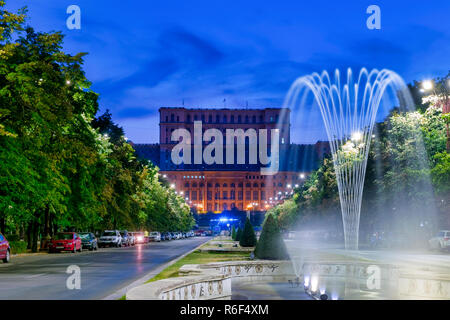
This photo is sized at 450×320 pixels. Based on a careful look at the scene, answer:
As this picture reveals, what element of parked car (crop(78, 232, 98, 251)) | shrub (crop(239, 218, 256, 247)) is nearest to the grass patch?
shrub (crop(239, 218, 256, 247))

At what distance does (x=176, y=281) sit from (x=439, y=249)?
39671 mm

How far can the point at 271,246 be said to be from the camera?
1042 inches

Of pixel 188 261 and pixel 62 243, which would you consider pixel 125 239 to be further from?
pixel 188 261

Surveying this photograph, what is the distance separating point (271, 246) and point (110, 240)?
37.9m

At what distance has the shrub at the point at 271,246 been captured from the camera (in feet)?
85.9

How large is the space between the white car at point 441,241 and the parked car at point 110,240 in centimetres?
3081

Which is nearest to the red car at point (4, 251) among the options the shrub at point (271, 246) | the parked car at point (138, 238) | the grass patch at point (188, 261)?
the grass patch at point (188, 261)

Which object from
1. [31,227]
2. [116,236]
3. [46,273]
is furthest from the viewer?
[116,236]

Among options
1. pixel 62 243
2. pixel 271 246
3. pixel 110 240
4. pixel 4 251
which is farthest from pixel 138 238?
pixel 271 246

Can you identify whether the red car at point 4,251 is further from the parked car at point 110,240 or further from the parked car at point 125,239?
the parked car at point 125,239

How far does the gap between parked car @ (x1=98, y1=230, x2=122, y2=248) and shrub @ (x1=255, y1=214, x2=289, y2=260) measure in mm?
37053

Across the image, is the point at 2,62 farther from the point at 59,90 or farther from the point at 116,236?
the point at 116,236

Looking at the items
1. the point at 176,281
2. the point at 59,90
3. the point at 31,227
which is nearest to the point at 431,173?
the point at 59,90
